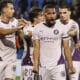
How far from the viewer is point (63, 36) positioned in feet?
25.8

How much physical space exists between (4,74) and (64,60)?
1306 millimetres

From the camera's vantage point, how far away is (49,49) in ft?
25.7

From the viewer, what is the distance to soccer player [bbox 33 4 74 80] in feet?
25.6

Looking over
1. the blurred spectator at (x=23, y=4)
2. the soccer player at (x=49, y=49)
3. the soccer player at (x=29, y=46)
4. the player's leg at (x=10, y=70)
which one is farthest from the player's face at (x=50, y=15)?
the blurred spectator at (x=23, y=4)

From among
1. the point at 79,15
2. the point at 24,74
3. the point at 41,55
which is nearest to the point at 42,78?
the point at 41,55

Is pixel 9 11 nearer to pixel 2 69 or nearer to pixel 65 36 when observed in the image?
pixel 2 69

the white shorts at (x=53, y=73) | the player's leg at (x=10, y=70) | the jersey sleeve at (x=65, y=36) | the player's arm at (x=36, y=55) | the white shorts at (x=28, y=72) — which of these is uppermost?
the jersey sleeve at (x=65, y=36)

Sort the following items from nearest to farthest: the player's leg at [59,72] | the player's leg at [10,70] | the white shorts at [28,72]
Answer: the player's leg at [59,72] → the player's leg at [10,70] → the white shorts at [28,72]

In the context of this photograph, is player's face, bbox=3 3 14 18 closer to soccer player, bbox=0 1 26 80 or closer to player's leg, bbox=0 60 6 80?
soccer player, bbox=0 1 26 80

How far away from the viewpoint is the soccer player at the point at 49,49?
7.80 m

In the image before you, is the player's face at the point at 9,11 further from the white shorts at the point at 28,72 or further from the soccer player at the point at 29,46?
the white shorts at the point at 28,72

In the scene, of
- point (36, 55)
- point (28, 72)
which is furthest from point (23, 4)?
point (36, 55)

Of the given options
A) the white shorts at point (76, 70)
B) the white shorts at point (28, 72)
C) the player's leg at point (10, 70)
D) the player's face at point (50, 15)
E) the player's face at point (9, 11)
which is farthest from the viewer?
the white shorts at point (28, 72)

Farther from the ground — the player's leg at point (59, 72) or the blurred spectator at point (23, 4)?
the player's leg at point (59, 72)
